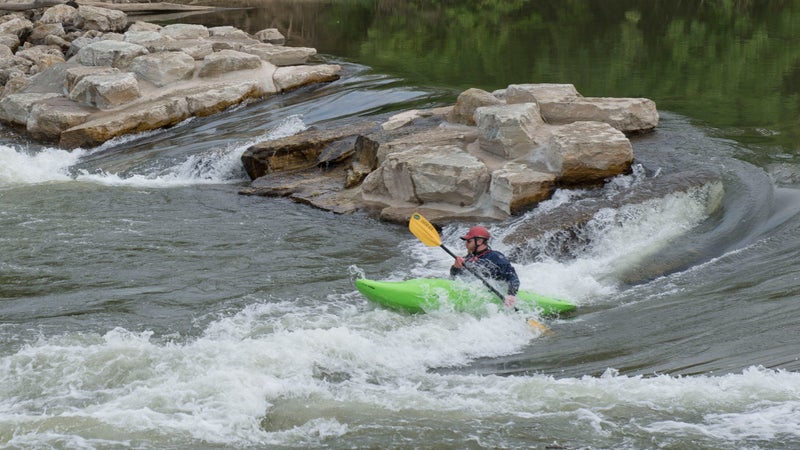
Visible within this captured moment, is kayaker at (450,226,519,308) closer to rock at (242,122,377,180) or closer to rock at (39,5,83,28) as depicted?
rock at (242,122,377,180)

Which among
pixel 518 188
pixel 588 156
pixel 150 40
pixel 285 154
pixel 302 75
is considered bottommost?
pixel 302 75

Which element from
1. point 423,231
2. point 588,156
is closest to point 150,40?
point 588,156

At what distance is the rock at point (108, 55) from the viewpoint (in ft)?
58.6

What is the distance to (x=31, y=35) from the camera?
23.0 m

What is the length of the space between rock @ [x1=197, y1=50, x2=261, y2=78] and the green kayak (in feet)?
34.6

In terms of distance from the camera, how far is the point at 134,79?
16.7 metres

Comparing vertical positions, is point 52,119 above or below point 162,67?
below

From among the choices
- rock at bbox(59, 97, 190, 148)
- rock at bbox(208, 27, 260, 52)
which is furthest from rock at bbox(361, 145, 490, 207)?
rock at bbox(208, 27, 260, 52)

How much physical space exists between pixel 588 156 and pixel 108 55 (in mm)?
10599

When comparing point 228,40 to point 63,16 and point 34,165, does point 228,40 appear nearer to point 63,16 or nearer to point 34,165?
point 63,16

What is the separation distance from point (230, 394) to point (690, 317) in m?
3.87

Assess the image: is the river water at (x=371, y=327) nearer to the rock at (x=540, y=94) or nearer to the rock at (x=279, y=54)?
the rock at (x=540, y=94)

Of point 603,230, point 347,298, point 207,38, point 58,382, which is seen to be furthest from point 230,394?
point 207,38

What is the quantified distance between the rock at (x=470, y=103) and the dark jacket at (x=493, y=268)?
4.85 meters
